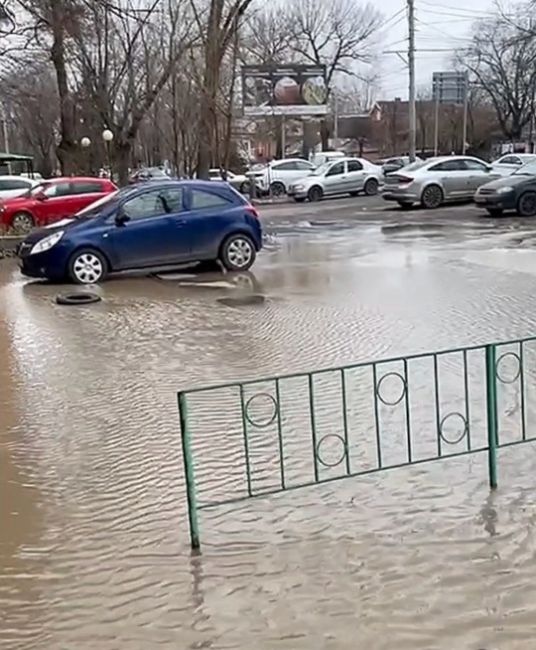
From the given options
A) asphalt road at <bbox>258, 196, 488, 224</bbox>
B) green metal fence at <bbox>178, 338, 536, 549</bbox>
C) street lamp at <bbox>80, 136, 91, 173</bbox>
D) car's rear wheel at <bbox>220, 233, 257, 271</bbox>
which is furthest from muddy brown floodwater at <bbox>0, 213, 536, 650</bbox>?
street lamp at <bbox>80, 136, 91, 173</bbox>

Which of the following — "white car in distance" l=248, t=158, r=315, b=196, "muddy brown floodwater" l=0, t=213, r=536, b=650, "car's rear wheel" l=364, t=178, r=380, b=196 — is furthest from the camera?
"white car in distance" l=248, t=158, r=315, b=196

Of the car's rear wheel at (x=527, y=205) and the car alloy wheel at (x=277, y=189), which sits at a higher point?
the car alloy wheel at (x=277, y=189)

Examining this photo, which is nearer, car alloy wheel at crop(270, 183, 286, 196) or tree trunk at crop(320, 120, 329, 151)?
car alloy wheel at crop(270, 183, 286, 196)

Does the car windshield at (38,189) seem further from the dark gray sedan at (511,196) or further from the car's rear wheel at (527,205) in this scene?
the car's rear wheel at (527,205)

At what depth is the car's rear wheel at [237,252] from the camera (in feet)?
42.8


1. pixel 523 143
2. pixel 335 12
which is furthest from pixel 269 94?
pixel 523 143

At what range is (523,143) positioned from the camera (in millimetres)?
56281

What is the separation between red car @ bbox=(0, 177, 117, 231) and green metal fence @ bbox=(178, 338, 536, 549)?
15222mm

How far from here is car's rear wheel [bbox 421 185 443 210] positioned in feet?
78.5

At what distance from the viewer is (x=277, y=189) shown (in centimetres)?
3300

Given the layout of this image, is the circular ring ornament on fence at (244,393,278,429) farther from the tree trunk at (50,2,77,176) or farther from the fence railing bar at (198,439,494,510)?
the tree trunk at (50,2,77,176)

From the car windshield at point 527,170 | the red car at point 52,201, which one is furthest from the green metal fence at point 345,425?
the car windshield at point 527,170

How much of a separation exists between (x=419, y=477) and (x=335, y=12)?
5597 centimetres

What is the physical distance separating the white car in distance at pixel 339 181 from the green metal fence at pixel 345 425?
23.4 metres
